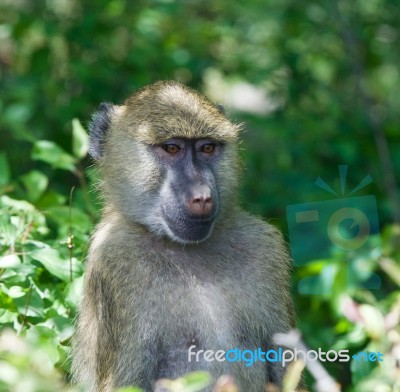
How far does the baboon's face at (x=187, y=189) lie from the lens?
4.04 m

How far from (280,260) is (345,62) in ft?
18.1

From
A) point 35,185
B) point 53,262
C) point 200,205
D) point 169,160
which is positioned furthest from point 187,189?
point 35,185

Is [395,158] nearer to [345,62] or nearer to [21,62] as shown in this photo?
[345,62]

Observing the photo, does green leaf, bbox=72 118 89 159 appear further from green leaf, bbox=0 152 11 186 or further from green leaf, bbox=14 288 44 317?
green leaf, bbox=14 288 44 317

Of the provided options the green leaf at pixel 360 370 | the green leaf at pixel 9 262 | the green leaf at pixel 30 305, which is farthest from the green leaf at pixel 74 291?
the green leaf at pixel 360 370

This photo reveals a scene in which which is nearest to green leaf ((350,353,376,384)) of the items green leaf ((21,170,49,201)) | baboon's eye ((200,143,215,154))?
baboon's eye ((200,143,215,154))

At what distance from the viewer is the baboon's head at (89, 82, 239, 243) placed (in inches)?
162

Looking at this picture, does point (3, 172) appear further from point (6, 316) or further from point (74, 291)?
Answer: point (6, 316)

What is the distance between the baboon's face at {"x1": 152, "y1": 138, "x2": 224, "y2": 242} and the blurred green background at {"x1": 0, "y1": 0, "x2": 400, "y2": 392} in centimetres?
45

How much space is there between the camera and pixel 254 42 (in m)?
9.66

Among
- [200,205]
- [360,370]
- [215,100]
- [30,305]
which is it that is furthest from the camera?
[215,100]

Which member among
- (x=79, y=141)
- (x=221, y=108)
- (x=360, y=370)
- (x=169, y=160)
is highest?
(x=221, y=108)

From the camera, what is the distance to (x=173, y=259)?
13.7 feet

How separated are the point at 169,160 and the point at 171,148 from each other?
0.22 feet
